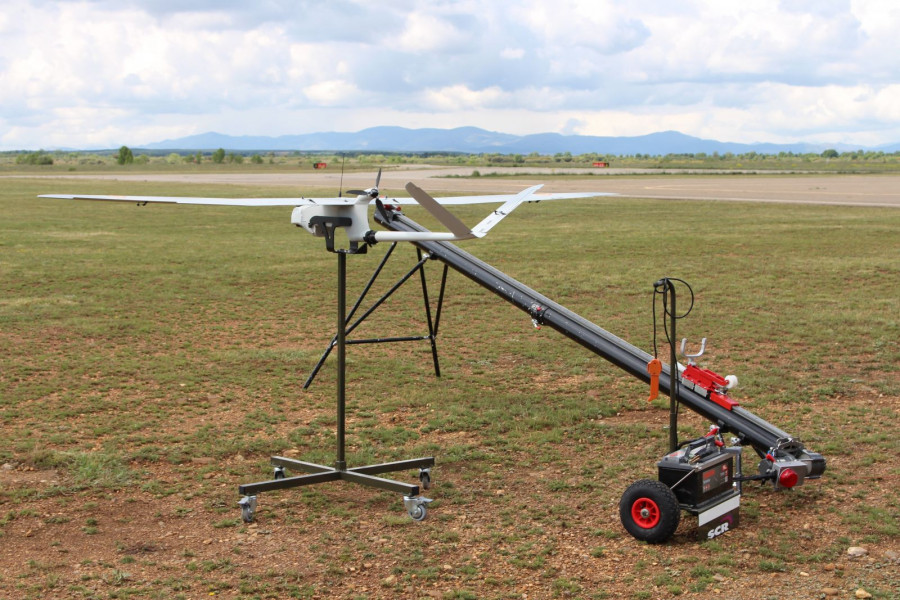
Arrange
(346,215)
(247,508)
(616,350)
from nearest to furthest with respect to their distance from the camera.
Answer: (247,508), (346,215), (616,350)

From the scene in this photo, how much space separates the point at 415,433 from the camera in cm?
922

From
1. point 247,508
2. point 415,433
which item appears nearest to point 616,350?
point 415,433

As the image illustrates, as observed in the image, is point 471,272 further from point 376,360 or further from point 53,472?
point 53,472

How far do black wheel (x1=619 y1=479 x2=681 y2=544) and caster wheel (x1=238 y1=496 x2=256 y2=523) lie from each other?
2900mm

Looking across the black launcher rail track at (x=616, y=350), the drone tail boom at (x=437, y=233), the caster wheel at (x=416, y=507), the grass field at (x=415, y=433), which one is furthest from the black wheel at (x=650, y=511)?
the drone tail boom at (x=437, y=233)

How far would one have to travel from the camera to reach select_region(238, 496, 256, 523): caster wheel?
22.6 ft

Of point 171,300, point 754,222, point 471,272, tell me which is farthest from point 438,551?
point 754,222

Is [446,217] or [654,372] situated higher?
[446,217]

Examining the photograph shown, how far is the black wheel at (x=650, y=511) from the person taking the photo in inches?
249

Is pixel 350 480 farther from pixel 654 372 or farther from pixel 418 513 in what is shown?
pixel 654 372

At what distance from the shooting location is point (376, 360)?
1261 cm

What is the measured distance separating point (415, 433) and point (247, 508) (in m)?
2.63

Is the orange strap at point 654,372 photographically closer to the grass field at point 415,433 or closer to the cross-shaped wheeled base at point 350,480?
the grass field at point 415,433

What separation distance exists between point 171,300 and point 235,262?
5.35 meters
